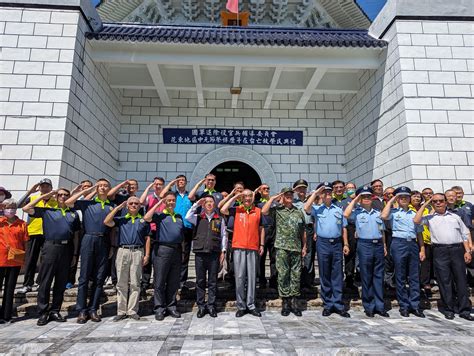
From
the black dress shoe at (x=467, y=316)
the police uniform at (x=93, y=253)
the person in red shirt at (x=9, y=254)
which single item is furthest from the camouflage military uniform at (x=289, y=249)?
the person in red shirt at (x=9, y=254)

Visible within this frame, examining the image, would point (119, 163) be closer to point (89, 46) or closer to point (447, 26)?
point (89, 46)

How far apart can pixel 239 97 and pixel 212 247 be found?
6.11m

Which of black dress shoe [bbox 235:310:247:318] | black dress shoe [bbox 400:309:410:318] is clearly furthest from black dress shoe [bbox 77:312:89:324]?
black dress shoe [bbox 400:309:410:318]

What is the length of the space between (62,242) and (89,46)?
4918 mm

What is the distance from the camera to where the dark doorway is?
9992mm

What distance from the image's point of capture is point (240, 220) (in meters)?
4.43

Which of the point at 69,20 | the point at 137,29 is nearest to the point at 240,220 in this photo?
the point at 69,20

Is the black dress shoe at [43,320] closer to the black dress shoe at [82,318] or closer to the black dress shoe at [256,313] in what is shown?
the black dress shoe at [82,318]

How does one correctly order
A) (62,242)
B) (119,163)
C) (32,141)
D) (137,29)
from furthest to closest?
1. (119,163)
2. (137,29)
3. (32,141)
4. (62,242)

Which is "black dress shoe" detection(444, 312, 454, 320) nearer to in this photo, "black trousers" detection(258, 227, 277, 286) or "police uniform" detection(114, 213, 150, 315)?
"black trousers" detection(258, 227, 277, 286)

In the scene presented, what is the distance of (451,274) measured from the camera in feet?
14.6

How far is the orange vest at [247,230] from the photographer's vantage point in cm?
432

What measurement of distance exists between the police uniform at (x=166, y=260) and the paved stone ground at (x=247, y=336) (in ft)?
0.83

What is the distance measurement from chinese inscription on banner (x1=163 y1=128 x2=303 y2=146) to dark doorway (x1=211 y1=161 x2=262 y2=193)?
961 mm
